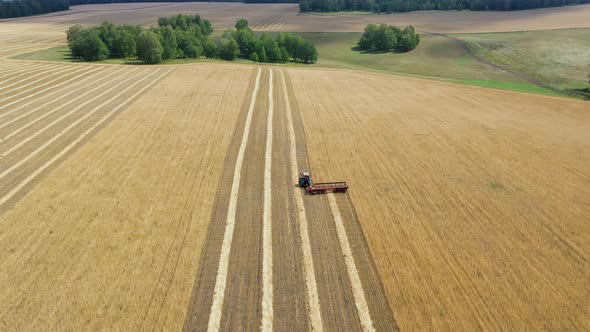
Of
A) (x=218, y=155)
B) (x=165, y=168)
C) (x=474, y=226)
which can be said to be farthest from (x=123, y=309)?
(x=474, y=226)

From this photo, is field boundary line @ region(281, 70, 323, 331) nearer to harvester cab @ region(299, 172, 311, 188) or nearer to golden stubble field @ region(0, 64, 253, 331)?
harvester cab @ region(299, 172, 311, 188)

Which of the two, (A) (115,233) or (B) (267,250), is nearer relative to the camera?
(B) (267,250)

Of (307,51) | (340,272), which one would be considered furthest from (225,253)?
(307,51)

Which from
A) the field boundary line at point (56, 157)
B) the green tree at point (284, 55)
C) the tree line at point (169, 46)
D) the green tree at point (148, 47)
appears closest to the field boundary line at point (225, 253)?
the field boundary line at point (56, 157)

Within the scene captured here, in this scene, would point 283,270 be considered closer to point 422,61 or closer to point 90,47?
point 90,47

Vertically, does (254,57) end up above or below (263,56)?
below

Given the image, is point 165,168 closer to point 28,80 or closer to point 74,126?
point 74,126

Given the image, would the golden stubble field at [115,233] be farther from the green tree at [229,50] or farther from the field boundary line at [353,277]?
the green tree at [229,50]
